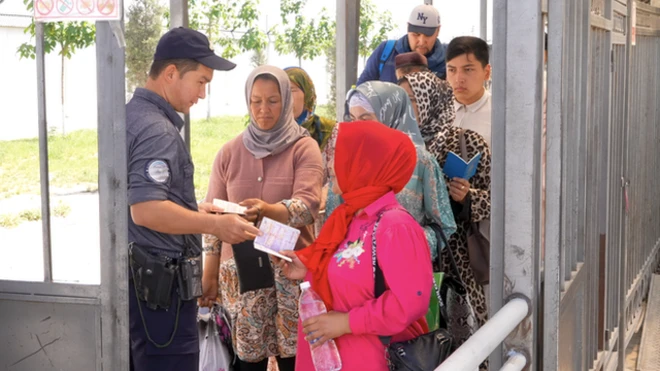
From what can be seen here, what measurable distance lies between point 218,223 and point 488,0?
626 cm

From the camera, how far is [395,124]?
10.5 feet

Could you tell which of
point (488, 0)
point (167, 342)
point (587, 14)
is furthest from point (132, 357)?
point (488, 0)

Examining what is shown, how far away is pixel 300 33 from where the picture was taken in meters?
10.1

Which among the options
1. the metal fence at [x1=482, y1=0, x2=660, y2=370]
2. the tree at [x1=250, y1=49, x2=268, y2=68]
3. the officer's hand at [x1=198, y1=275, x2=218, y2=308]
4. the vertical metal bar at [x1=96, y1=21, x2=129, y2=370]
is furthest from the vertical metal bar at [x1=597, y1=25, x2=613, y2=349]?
the tree at [x1=250, y1=49, x2=268, y2=68]

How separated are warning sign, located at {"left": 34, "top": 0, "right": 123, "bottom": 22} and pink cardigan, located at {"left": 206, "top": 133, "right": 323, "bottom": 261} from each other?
1.32 meters

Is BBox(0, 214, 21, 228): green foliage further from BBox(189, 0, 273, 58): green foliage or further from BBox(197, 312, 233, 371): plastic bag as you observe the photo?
BBox(189, 0, 273, 58): green foliage

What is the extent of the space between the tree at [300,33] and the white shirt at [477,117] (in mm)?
5967

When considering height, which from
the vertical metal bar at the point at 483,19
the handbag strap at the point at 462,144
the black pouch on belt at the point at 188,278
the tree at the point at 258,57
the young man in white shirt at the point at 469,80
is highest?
the vertical metal bar at the point at 483,19

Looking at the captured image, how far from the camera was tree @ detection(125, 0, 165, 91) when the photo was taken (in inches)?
124

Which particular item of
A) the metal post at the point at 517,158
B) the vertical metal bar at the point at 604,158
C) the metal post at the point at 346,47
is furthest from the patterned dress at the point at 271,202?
the metal post at the point at 346,47

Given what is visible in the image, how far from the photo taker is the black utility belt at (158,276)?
279 cm

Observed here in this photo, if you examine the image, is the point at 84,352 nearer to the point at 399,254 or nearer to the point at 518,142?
the point at 399,254

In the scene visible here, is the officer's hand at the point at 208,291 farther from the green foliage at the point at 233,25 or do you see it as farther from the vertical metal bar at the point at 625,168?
the green foliage at the point at 233,25

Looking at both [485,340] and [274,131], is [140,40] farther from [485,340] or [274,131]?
[485,340]
